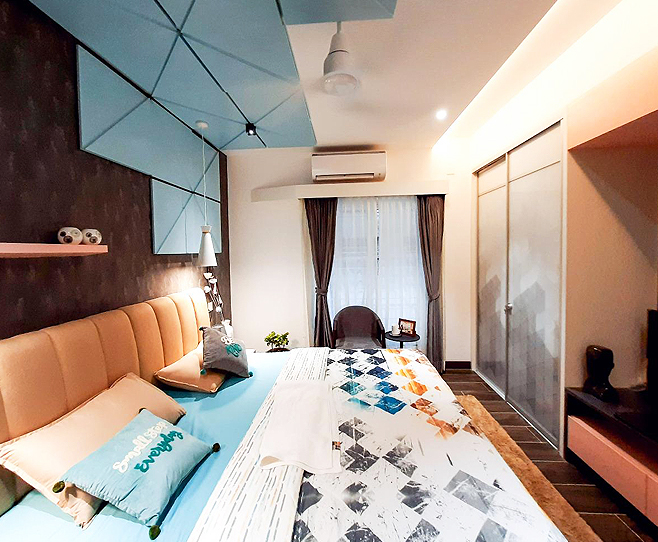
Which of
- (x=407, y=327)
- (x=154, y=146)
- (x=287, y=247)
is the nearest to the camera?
(x=154, y=146)

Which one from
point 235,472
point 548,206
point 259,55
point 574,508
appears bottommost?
point 574,508

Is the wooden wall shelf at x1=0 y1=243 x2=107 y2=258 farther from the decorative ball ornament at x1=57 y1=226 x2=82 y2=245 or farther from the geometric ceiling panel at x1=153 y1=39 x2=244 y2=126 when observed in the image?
the geometric ceiling panel at x1=153 y1=39 x2=244 y2=126

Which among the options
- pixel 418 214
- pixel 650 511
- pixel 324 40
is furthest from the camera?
pixel 418 214

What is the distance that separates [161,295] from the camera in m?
2.49

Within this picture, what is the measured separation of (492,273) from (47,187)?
3.78 metres

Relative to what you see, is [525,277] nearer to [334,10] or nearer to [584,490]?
[584,490]

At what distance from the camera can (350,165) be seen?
365cm

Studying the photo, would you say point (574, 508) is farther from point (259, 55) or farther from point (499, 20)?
point (259, 55)

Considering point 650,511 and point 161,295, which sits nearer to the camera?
point 650,511

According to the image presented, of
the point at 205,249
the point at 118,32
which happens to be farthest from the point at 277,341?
the point at 118,32

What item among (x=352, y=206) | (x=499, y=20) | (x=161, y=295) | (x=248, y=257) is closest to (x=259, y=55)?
(x=499, y=20)

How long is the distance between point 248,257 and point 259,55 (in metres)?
2.58

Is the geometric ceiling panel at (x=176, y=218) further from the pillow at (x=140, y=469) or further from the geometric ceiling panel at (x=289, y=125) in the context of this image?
the pillow at (x=140, y=469)

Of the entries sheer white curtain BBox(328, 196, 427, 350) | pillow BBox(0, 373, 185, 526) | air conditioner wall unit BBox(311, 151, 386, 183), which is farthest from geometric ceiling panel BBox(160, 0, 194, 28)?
sheer white curtain BBox(328, 196, 427, 350)
